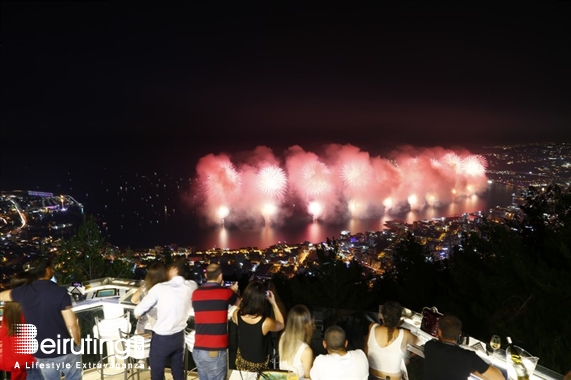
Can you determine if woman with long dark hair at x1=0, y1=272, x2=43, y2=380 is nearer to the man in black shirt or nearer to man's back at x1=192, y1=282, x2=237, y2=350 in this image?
man's back at x1=192, y1=282, x2=237, y2=350

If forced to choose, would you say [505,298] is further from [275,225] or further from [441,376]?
[275,225]

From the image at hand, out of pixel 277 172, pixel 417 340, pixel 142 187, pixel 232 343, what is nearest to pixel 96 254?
pixel 232 343

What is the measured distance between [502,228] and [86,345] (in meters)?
9.99

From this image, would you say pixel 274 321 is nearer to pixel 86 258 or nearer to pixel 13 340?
pixel 13 340

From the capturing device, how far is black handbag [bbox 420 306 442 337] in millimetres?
3324

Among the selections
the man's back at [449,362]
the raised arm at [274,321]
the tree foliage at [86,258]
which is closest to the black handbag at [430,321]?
the man's back at [449,362]

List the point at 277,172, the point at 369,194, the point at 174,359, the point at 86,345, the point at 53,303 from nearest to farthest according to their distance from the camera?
the point at 53,303, the point at 174,359, the point at 86,345, the point at 277,172, the point at 369,194

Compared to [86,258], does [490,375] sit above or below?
above

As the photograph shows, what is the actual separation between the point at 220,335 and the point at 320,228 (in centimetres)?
5168

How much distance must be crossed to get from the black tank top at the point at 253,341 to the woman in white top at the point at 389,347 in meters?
0.81

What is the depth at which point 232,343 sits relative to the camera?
13.1 ft

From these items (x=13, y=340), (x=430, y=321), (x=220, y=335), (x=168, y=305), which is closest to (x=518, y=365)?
(x=430, y=321)

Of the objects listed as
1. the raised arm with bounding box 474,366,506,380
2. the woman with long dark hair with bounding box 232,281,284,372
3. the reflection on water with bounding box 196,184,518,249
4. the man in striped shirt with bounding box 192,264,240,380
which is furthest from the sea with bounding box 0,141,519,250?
the raised arm with bounding box 474,366,506,380

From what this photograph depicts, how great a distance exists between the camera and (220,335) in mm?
3352
